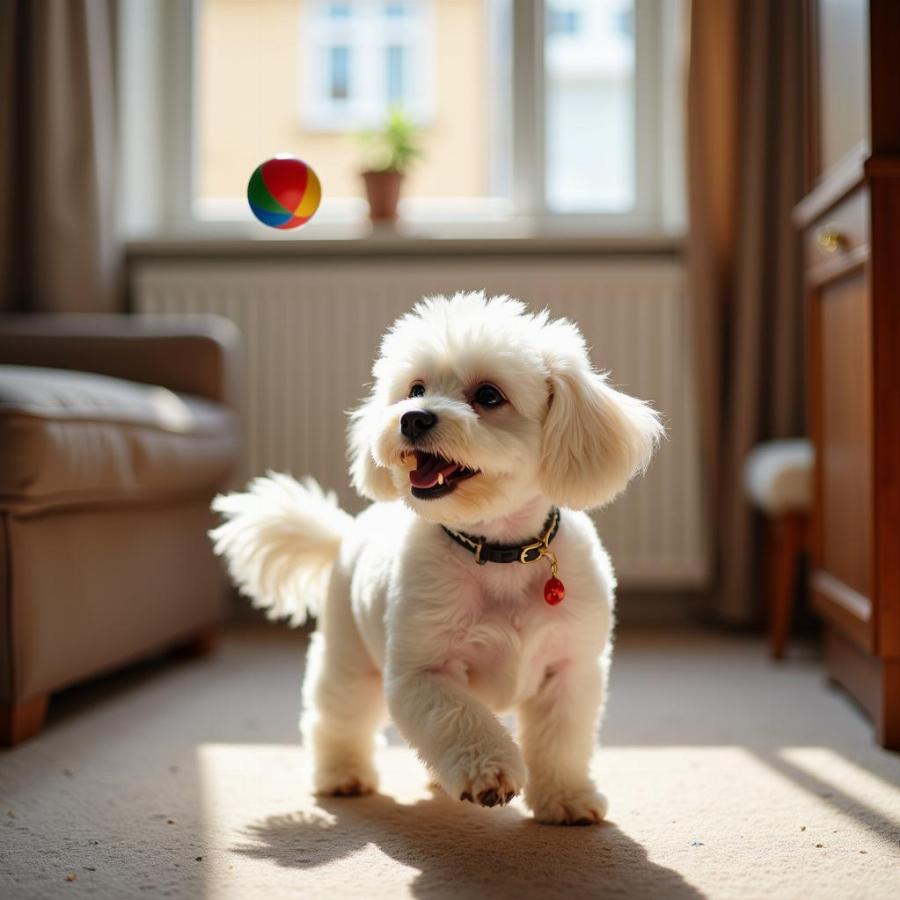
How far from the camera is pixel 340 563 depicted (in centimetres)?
169

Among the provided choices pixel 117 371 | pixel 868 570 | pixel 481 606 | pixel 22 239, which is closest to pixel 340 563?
pixel 481 606

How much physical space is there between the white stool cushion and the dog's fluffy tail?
134 centimetres

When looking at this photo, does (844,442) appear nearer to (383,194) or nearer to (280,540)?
(280,540)

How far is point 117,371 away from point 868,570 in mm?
1782

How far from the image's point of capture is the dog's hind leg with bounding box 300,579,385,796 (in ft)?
5.30

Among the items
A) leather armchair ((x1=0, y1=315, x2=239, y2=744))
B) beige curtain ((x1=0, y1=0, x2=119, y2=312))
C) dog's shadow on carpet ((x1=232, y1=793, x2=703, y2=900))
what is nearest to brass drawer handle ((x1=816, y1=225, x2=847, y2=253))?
dog's shadow on carpet ((x1=232, y1=793, x2=703, y2=900))

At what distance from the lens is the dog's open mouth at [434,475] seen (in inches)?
54.1

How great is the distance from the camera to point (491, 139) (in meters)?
3.68

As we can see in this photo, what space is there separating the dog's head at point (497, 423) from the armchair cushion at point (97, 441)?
0.71 metres

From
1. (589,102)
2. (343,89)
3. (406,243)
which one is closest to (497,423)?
(406,243)

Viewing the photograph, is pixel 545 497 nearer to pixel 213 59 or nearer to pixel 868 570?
pixel 868 570

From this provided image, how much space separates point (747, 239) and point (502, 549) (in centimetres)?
204

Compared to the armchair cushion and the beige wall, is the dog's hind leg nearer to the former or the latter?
the armchair cushion

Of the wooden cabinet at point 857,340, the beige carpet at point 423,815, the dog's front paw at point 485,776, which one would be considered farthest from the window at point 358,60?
the dog's front paw at point 485,776
